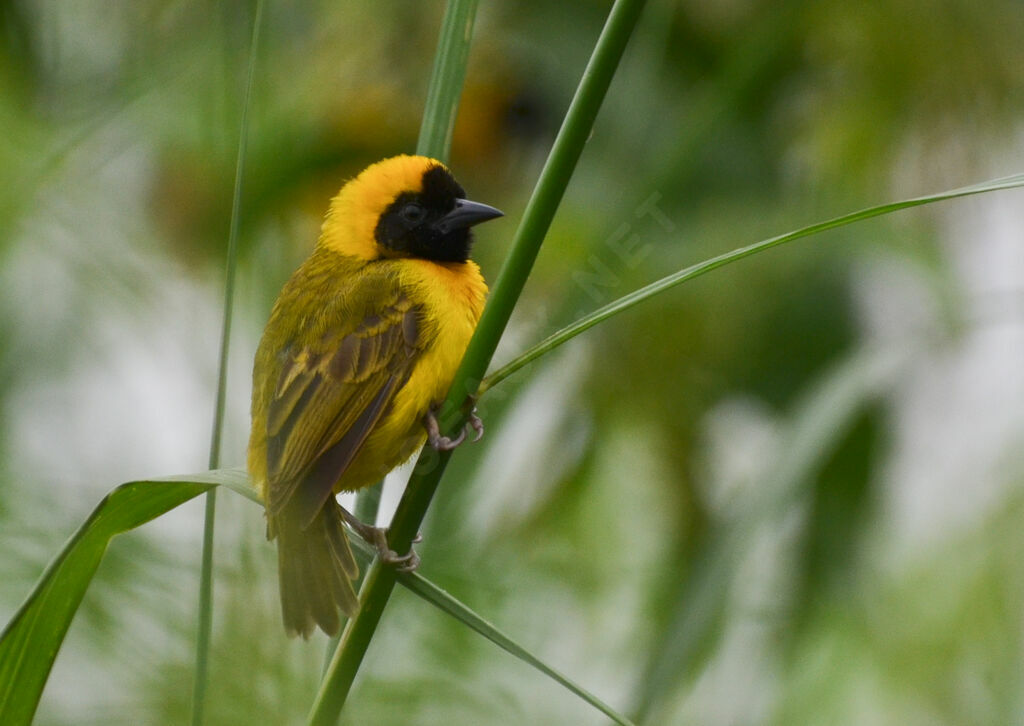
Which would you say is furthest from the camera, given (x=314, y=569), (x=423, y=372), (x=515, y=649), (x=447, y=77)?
(x=423, y=372)

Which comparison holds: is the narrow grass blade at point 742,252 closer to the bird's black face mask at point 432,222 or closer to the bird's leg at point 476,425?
the bird's leg at point 476,425

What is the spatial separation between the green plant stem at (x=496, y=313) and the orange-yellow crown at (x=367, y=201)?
1320mm

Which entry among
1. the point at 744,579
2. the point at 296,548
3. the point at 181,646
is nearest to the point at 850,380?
the point at 744,579

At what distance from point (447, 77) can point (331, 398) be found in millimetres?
819

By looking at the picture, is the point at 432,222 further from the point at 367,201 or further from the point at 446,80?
the point at 446,80

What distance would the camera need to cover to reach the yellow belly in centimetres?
208

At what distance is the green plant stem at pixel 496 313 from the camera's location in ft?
3.64

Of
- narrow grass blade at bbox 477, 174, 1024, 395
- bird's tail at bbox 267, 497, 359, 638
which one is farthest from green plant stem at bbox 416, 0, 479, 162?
bird's tail at bbox 267, 497, 359, 638

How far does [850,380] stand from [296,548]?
0.92 m

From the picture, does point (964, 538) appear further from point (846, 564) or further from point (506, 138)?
point (506, 138)

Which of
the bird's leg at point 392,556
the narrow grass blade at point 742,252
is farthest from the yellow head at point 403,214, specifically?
the narrow grass blade at point 742,252

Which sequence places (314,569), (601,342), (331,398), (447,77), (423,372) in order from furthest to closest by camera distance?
(601,342)
(423,372)
(331,398)
(314,569)
(447,77)

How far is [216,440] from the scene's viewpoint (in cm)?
125

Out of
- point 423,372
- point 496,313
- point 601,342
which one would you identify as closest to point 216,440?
point 496,313
